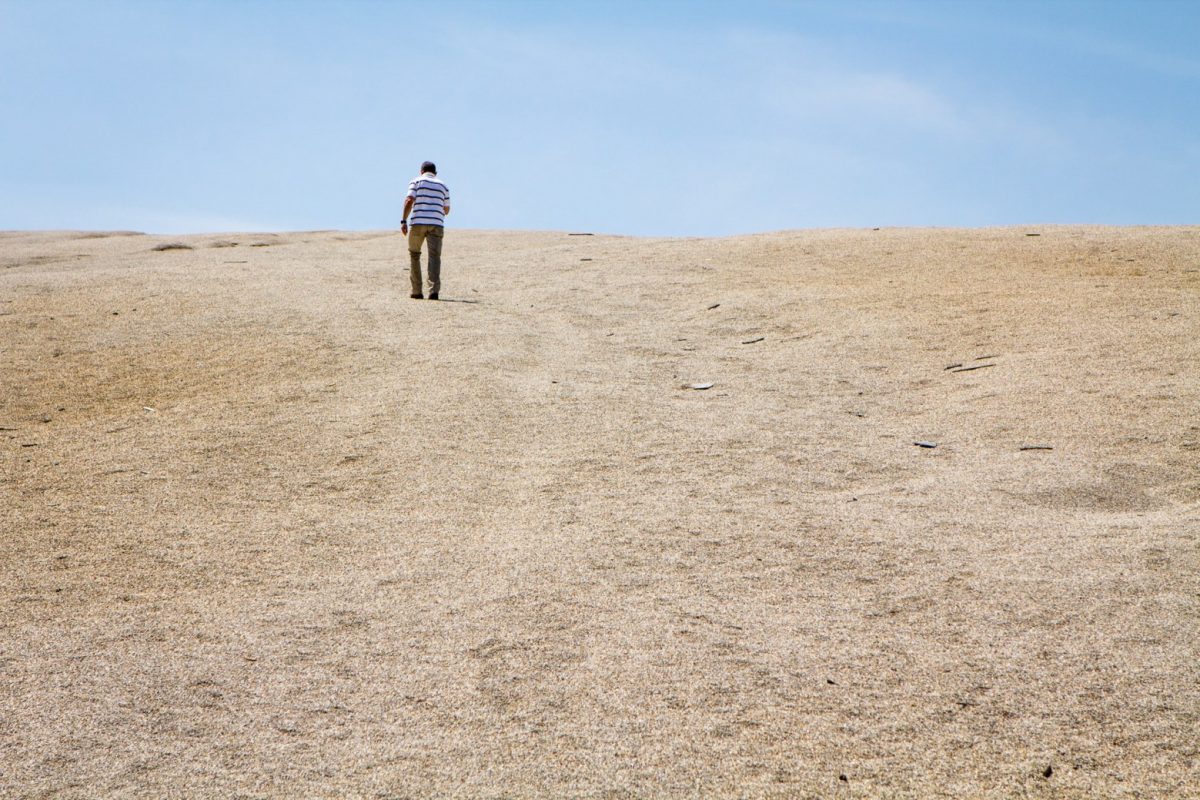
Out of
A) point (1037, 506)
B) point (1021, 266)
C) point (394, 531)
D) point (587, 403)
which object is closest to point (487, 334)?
point (587, 403)

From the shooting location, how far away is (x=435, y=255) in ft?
41.4

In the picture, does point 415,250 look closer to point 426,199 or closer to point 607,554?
point 426,199

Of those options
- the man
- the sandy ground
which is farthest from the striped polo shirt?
the sandy ground

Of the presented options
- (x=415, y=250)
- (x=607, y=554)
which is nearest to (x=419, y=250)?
(x=415, y=250)

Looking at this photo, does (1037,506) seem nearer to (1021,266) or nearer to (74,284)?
(1021,266)

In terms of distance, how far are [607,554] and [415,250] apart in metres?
8.32

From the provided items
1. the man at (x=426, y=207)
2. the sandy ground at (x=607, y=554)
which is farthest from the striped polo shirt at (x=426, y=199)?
the sandy ground at (x=607, y=554)

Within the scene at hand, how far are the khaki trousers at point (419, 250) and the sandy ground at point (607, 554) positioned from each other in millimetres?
1570

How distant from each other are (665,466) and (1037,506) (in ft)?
7.29

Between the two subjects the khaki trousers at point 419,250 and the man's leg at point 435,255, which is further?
the man's leg at point 435,255

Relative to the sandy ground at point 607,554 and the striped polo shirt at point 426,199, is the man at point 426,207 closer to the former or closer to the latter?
the striped polo shirt at point 426,199

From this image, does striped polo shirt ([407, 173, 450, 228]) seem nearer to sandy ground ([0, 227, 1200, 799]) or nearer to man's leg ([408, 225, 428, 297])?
man's leg ([408, 225, 428, 297])

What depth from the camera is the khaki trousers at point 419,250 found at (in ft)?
40.2

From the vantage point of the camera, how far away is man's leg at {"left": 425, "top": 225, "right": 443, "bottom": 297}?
1235 cm
